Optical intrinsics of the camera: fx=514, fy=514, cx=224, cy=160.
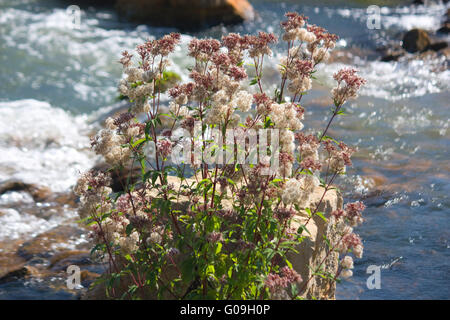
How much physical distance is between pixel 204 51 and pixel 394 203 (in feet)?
15.4

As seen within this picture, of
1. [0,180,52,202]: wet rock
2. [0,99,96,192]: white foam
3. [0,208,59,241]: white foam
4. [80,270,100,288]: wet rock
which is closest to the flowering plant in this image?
[80,270,100,288]: wet rock

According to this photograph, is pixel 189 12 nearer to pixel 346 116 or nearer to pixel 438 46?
pixel 438 46

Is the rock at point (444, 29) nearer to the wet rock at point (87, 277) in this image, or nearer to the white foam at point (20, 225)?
the white foam at point (20, 225)

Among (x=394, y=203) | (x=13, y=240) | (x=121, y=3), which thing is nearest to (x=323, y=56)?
(x=394, y=203)

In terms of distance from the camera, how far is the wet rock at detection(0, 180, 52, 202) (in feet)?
27.1

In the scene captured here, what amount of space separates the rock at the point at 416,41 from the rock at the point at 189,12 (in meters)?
5.19

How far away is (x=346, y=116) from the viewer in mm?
10641

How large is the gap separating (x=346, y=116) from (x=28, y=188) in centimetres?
630

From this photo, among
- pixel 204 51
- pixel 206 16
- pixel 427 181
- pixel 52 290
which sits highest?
pixel 206 16

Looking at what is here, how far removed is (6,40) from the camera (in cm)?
1520

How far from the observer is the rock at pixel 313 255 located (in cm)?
458

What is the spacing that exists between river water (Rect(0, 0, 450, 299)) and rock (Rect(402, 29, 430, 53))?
0.70 m

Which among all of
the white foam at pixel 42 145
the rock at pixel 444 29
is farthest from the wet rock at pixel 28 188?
the rock at pixel 444 29
